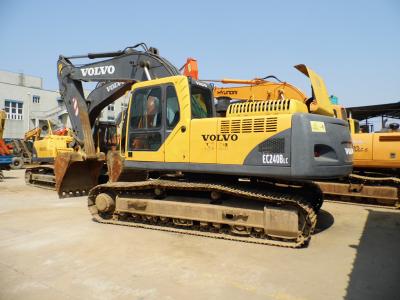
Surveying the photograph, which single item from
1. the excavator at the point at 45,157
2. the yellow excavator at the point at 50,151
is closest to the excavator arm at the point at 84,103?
the yellow excavator at the point at 50,151

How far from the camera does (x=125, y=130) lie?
7.19 m

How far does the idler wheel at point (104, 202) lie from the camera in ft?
23.3

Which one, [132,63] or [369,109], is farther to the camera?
[369,109]

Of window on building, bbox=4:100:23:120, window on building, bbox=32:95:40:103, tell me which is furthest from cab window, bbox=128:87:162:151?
window on building, bbox=32:95:40:103

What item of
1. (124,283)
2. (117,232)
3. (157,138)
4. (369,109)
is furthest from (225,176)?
(369,109)

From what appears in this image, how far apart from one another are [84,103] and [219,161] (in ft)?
18.7

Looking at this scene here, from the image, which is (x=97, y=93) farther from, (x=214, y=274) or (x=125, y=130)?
(x=214, y=274)

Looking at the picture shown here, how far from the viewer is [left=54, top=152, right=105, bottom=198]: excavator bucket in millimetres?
9711

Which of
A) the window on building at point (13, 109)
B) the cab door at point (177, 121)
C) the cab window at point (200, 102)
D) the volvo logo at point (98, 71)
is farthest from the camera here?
the window on building at point (13, 109)

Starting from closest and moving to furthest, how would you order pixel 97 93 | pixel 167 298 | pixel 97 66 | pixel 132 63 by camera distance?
pixel 167 298, pixel 132 63, pixel 97 66, pixel 97 93

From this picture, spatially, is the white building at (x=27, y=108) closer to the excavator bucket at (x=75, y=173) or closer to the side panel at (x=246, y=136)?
the excavator bucket at (x=75, y=173)

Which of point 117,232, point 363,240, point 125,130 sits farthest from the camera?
point 125,130

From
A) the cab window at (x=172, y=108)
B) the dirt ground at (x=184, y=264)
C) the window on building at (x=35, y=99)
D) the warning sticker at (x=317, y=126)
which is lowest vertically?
the dirt ground at (x=184, y=264)

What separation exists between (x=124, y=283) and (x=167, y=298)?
663 millimetres
